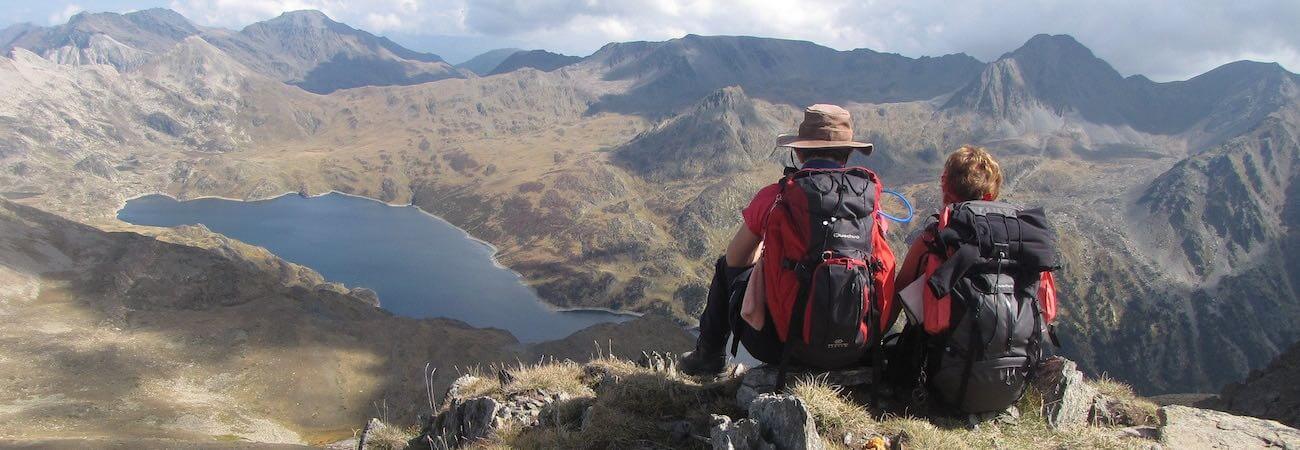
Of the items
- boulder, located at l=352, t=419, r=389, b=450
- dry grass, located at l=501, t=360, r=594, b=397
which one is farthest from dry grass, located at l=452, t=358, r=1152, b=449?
boulder, located at l=352, t=419, r=389, b=450

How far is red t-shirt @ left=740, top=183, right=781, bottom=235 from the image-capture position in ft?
23.6

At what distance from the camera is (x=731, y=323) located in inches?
317

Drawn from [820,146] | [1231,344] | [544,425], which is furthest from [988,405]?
[1231,344]

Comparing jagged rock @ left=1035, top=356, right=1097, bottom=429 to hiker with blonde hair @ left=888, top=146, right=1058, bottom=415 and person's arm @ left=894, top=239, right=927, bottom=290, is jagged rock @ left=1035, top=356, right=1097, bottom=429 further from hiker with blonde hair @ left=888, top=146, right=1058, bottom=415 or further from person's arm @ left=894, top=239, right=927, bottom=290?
person's arm @ left=894, top=239, right=927, bottom=290

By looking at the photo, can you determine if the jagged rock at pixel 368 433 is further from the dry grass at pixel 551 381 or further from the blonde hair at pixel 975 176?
the blonde hair at pixel 975 176

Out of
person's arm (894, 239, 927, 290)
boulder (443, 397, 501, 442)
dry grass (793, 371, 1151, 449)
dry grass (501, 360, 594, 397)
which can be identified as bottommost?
boulder (443, 397, 501, 442)

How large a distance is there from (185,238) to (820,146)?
189 metres

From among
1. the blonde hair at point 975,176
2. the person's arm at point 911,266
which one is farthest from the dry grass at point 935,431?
the blonde hair at point 975,176

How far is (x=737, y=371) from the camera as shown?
998 centimetres

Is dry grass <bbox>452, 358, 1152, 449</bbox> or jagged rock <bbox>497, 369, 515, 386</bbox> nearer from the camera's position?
dry grass <bbox>452, 358, 1152, 449</bbox>

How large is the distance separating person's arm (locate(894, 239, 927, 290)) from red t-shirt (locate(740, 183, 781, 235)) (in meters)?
1.66

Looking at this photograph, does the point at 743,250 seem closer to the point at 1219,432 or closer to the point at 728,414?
the point at 728,414

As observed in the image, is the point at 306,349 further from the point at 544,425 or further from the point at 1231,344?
the point at 1231,344

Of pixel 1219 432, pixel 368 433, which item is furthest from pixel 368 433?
pixel 1219 432
